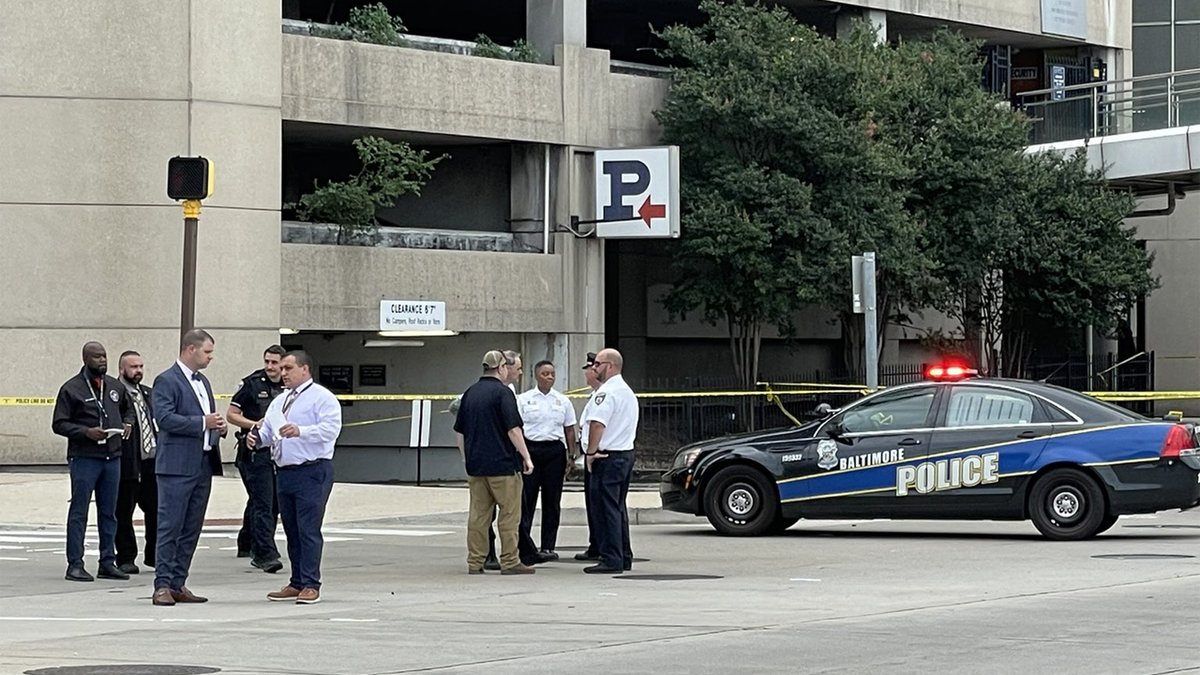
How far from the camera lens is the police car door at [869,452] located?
1892 centimetres

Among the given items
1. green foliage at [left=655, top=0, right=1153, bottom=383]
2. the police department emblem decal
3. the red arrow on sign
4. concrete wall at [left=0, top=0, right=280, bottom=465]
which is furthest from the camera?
green foliage at [left=655, top=0, right=1153, bottom=383]

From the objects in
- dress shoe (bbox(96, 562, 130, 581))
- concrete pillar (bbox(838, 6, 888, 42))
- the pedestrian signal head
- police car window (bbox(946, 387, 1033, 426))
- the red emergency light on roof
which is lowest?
dress shoe (bbox(96, 562, 130, 581))

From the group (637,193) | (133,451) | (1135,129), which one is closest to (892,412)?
(133,451)

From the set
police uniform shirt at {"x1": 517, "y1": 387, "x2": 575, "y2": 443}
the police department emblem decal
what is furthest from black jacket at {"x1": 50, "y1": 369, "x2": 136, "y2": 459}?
the police department emblem decal

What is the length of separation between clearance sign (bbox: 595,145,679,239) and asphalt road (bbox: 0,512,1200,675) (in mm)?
13744

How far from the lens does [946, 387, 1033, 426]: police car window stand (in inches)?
741

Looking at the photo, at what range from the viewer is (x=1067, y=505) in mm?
18531

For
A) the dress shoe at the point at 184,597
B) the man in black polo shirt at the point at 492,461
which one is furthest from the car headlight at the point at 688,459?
the dress shoe at the point at 184,597

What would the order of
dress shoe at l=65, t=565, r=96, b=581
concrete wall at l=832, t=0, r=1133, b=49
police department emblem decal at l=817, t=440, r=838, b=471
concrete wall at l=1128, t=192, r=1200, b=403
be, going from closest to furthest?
dress shoe at l=65, t=565, r=96, b=581 < police department emblem decal at l=817, t=440, r=838, b=471 < concrete wall at l=832, t=0, r=1133, b=49 < concrete wall at l=1128, t=192, r=1200, b=403

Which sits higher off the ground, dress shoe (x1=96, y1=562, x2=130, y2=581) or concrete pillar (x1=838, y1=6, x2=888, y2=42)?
concrete pillar (x1=838, y1=6, x2=888, y2=42)

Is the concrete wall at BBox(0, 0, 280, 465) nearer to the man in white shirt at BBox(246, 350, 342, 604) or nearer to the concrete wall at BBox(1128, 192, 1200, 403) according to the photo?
the man in white shirt at BBox(246, 350, 342, 604)

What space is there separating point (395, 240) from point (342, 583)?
16.7 metres

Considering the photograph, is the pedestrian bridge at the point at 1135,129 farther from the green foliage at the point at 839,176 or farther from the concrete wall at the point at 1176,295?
the concrete wall at the point at 1176,295

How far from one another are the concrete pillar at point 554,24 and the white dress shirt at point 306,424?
20239 mm
